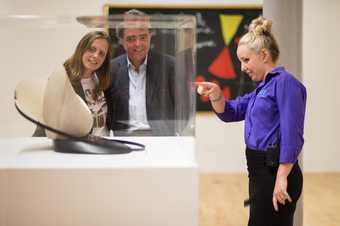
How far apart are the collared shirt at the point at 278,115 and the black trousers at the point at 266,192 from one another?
0.06 meters

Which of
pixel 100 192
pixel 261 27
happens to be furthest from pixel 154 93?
pixel 261 27

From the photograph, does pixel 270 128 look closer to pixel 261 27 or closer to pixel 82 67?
pixel 261 27

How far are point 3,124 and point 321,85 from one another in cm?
421

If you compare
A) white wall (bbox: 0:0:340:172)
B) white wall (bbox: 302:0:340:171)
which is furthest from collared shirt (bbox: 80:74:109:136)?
white wall (bbox: 302:0:340:171)

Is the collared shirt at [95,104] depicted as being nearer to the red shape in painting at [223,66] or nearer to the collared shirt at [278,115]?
the collared shirt at [278,115]

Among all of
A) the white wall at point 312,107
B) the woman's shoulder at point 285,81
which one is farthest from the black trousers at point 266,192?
the white wall at point 312,107

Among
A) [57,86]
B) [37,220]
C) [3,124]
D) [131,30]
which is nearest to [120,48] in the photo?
[131,30]

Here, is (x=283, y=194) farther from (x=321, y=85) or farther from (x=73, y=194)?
(x=321, y=85)

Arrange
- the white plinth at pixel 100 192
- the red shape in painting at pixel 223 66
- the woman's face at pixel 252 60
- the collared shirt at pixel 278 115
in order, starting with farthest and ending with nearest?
1. the red shape in painting at pixel 223 66
2. the woman's face at pixel 252 60
3. the collared shirt at pixel 278 115
4. the white plinth at pixel 100 192

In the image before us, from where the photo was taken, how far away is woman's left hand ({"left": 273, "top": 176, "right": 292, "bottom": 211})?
168 cm

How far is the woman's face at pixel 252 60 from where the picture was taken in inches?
69.3

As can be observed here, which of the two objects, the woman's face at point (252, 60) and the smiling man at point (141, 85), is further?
the woman's face at point (252, 60)

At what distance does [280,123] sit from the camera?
5.52 ft

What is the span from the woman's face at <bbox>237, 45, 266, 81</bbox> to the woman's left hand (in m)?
0.35
